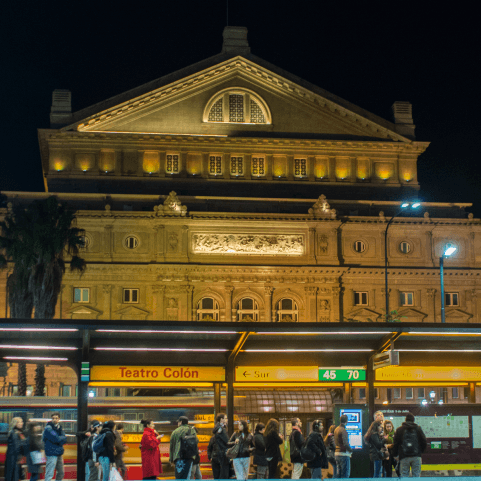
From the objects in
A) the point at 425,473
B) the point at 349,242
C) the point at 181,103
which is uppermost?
the point at 181,103

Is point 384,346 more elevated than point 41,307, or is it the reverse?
point 41,307

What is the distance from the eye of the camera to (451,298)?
71.3m

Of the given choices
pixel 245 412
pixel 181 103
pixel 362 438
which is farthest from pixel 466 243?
pixel 362 438

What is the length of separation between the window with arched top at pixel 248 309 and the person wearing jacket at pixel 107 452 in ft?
164

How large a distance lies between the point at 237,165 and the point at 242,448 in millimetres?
57706

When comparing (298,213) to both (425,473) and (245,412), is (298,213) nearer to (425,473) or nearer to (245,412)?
(245,412)

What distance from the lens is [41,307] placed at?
1996 inches

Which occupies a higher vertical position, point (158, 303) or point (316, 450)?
point (158, 303)

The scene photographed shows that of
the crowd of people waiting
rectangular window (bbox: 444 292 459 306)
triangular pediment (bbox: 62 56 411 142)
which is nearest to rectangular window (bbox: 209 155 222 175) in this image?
triangular pediment (bbox: 62 56 411 142)

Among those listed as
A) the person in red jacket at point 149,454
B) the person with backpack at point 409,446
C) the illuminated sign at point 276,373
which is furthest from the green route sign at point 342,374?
the person in red jacket at point 149,454

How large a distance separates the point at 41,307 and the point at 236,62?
3515cm

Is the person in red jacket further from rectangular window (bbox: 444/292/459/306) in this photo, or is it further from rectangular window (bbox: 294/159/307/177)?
rectangular window (bbox: 294/159/307/177)

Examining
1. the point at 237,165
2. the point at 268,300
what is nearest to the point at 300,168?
the point at 237,165

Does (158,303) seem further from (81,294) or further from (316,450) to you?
(316,450)
